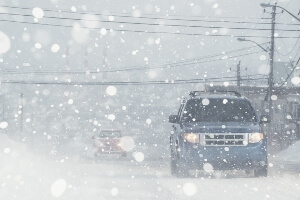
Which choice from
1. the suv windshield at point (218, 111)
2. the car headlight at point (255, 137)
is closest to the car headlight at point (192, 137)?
the suv windshield at point (218, 111)

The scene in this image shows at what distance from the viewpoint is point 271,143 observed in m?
51.0

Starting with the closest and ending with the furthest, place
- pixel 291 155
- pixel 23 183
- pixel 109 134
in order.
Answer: pixel 23 183, pixel 109 134, pixel 291 155

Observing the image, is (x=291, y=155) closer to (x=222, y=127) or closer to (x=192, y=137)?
(x=222, y=127)

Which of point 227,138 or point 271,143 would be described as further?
point 271,143

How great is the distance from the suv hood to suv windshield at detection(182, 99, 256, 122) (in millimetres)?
711

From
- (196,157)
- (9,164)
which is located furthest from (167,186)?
(9,164)

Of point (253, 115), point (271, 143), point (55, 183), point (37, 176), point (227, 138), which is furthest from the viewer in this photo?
point (271, 143)

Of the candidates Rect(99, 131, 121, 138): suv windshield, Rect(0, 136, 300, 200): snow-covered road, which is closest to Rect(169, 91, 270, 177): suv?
Rect(0, 136, 300, 200): snow-covered road

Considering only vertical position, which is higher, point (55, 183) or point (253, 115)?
point (253, 115)

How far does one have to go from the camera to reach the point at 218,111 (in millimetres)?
16219

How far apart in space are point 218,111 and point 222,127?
49.9 inches

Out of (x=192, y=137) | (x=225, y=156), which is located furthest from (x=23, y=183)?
(x=225, y=156)

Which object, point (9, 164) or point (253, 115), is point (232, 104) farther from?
point (9, 164)

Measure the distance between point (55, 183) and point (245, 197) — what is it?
3959 millimetres
